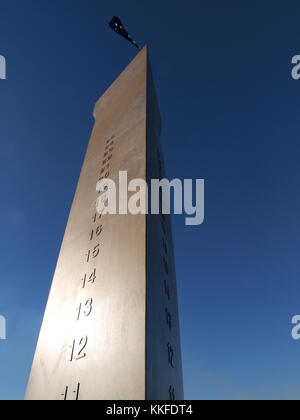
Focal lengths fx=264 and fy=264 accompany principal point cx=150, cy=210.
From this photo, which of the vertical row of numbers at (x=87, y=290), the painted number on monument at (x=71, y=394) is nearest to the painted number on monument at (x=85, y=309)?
the vertical row of numbers at (x=87, y=290)

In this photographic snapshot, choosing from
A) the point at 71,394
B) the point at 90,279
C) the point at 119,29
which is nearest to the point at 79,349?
the point at 71,394

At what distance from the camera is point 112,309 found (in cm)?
256

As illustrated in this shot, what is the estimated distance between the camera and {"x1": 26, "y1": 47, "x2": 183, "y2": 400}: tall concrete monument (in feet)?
7.11

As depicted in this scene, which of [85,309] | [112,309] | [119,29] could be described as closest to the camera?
[112,309]

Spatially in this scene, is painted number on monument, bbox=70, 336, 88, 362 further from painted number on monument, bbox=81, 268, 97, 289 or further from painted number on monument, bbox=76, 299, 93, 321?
painted number on monument, bbox=81, 268, 97, 289

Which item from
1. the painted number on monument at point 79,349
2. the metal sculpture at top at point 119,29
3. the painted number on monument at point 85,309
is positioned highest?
the metal sculpture at top at point 119,29

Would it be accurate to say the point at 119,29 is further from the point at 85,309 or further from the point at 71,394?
the point at 71,394

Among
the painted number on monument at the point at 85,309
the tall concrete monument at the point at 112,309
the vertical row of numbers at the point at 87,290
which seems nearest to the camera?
the tall concrete monument at the point at 112,309

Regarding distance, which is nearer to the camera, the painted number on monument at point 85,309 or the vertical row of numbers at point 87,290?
the vertical row of numbers at point 87,290

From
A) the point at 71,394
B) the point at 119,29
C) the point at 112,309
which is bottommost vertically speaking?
the point at 71,394

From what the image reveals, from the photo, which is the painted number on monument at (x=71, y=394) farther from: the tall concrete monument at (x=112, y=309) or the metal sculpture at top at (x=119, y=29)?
the metal sculpture at top at (x=119, y=29)

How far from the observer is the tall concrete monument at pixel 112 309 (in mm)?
2166

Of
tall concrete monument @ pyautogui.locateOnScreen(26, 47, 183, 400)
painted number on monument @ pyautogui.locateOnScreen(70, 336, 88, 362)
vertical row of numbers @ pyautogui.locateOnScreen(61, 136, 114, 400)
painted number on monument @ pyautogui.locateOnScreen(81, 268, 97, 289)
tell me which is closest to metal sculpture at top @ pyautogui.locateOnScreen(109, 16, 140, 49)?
tall concrete monument @ pyautogui.locateOnScreen(26, 47, 183, 400)
